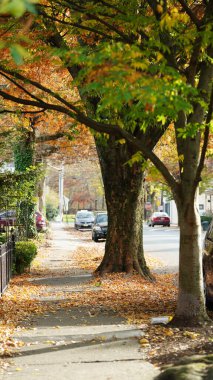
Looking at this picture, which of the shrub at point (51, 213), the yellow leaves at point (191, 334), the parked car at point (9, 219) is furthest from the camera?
the shrub at point (51, 213)

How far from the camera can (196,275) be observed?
→ 8.73m

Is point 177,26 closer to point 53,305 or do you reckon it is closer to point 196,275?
point 196,275

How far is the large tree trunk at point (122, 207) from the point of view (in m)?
15.5

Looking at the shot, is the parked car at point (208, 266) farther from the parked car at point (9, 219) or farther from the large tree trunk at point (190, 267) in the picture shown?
the parked car at point (9, 219)

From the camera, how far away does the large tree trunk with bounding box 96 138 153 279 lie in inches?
612

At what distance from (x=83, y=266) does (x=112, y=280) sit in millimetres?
5002

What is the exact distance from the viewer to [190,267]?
8.73m

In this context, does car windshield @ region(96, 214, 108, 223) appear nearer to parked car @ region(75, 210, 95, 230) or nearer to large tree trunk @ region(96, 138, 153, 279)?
parked car @ region(75, 210, 95, 230)

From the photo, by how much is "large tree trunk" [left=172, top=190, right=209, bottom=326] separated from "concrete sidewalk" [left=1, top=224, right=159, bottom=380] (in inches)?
32.1

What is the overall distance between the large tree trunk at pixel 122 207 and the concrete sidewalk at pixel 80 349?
4977mm

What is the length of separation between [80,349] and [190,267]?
2196 millimetres

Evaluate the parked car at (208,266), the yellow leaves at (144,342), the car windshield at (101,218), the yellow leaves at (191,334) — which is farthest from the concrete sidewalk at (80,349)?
the car windshield at (101,218)

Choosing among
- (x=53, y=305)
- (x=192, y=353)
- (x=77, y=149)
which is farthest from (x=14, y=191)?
(x=77, y=149)

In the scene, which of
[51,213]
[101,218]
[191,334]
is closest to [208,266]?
[191,334]
